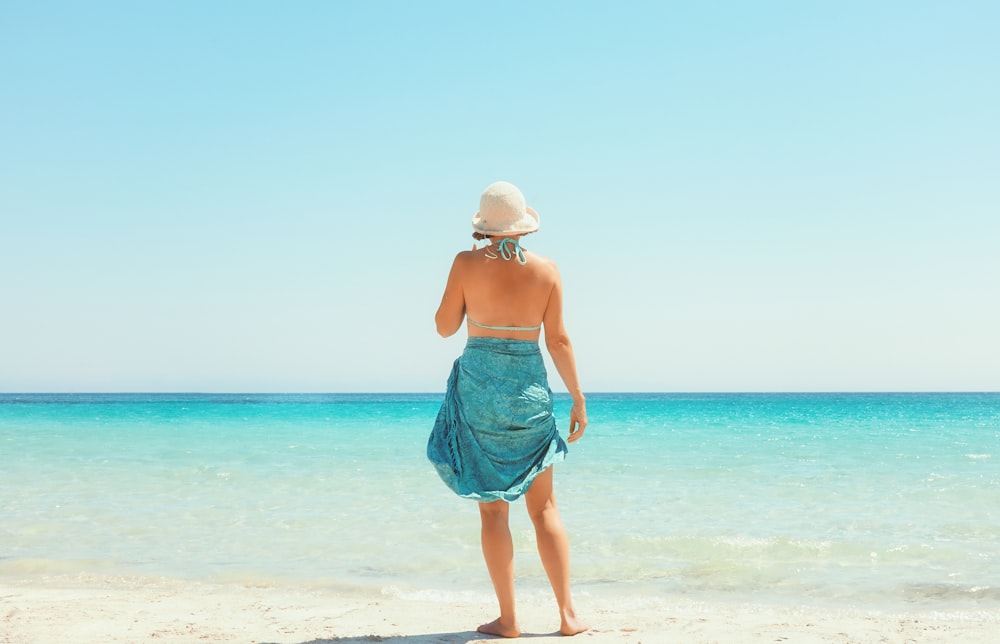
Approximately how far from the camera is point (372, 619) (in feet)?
12.4

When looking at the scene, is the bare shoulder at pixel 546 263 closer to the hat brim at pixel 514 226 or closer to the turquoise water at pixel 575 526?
the hat brim at pixel 514 226

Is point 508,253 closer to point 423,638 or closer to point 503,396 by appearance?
point 503,396

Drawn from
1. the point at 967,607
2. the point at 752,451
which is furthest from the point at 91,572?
the point at 752,451

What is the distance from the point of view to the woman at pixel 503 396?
323cm

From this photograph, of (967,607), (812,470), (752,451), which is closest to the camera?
(967,607)

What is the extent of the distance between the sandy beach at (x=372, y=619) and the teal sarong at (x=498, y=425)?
0.65 m

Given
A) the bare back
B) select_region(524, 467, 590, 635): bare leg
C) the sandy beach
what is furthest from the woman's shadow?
the bare back

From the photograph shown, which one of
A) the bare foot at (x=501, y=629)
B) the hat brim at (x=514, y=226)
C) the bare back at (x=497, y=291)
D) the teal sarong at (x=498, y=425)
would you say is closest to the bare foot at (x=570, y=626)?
the bare foot at (x=501, y=629)

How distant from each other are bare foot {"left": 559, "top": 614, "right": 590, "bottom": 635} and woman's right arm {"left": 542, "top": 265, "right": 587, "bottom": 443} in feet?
2.34

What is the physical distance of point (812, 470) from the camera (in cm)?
982

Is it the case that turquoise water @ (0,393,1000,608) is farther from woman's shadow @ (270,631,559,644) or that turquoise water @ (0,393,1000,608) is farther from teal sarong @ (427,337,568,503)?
teal sarong @ (427,337,568,503)

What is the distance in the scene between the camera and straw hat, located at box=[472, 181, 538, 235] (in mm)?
3234

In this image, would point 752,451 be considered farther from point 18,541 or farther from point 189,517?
point 18,541

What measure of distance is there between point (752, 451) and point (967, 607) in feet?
29.2
